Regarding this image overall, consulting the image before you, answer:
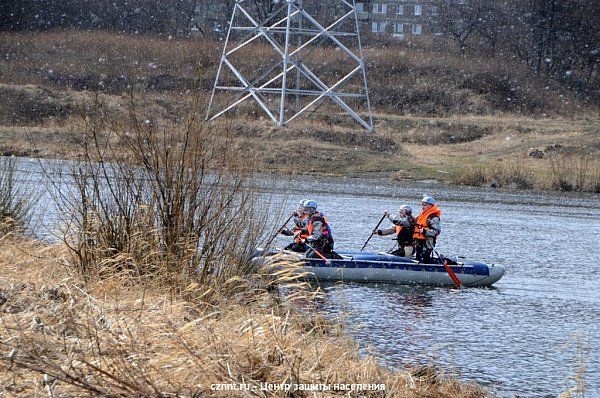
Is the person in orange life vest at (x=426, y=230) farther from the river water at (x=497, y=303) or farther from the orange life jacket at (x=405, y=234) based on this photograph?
the river water at (x=497, y=303)

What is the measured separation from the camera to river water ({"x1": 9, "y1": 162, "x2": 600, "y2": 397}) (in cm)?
1275

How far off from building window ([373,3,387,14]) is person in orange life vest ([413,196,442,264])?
67.6m

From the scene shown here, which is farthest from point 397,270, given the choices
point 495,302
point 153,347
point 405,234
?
point 153,347

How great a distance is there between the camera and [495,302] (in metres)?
18.3

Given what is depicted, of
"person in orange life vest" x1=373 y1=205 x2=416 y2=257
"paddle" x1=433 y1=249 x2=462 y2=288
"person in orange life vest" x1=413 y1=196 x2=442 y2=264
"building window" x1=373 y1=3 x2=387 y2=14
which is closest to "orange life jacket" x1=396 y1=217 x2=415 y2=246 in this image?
"person in orange life vest" x1=373 y1=205 x2=416 y2=257

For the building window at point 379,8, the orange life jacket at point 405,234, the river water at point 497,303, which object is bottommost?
the river water at point 497,303

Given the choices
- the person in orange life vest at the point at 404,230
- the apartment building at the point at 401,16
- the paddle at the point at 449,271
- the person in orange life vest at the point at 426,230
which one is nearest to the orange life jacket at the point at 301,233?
the person in orange life vest at the point at 404,230

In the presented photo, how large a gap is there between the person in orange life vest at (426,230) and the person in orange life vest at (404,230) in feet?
0.55

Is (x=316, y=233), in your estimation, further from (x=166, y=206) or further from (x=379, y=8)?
(x=379, y=8)

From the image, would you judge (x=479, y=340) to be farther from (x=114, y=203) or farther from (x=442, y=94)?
(x=442, y=94)

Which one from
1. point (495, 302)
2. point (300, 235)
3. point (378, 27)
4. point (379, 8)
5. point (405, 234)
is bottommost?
point (495, 302)

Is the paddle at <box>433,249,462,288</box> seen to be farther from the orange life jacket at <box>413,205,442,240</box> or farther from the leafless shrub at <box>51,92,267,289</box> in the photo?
the leafless shrub at <box>51,92,267,289</box>

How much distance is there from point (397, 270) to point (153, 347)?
11.9m

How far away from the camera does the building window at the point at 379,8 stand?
85.6m
